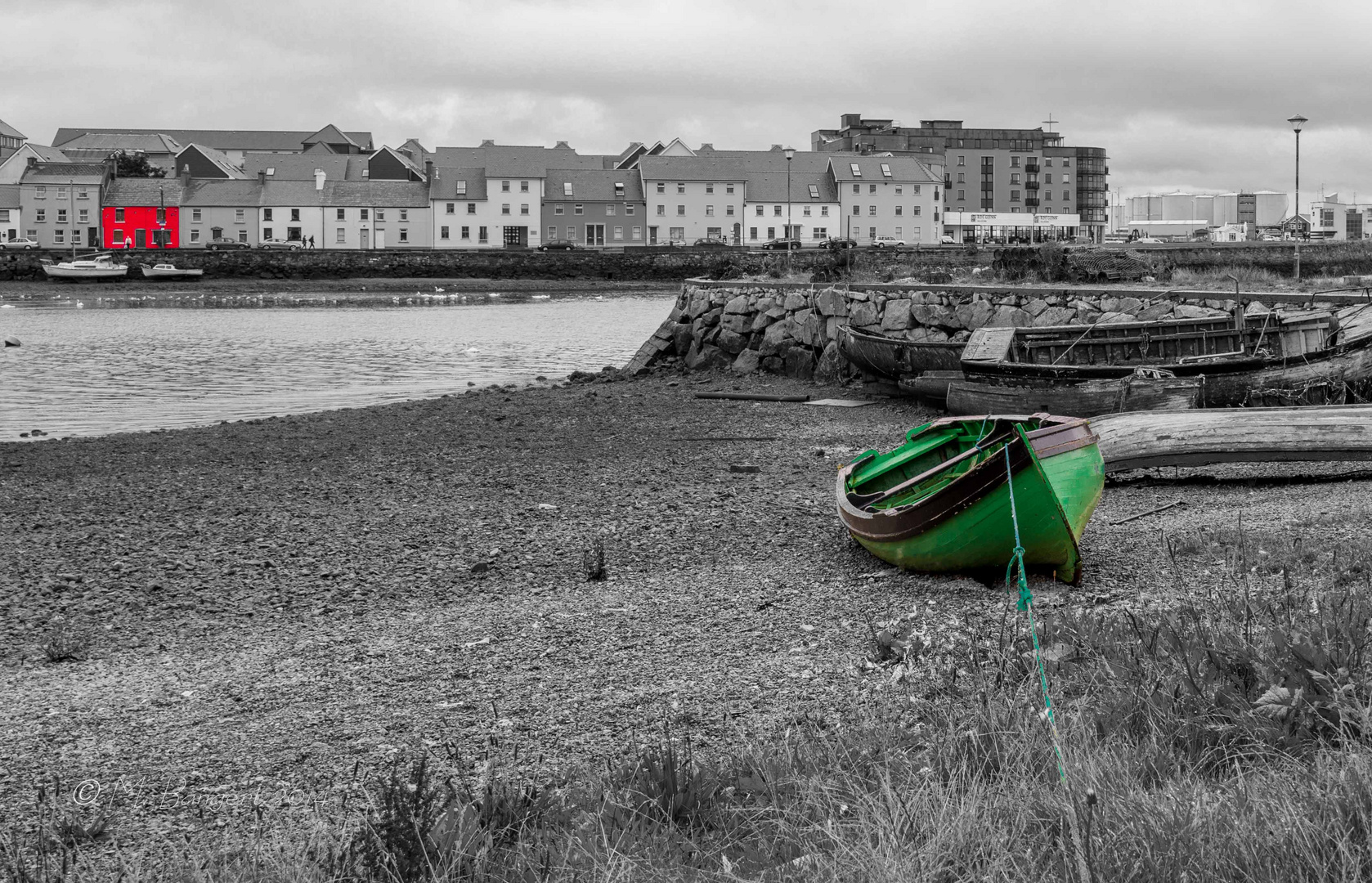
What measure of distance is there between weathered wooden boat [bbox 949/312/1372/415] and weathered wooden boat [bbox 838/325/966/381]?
182 cm

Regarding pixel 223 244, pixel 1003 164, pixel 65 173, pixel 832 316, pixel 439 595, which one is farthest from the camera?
pixel 1003 164

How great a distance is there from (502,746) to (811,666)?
5.76 ft

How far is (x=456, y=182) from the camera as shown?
10750cm

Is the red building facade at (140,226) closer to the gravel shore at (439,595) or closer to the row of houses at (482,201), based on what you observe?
the row of houses at (482,201)

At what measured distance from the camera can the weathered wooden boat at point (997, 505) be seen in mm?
7805

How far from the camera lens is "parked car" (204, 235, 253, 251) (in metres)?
95.9

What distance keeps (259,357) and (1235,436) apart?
95.9 feet

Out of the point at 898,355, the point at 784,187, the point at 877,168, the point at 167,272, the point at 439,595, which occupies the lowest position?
the point at 439,595

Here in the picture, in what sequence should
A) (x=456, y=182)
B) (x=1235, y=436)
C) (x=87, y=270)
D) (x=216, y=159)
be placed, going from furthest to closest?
(x=216, y=159) < (x=456, y=182) < (x=87, y=270) < (x=1235, y=436)

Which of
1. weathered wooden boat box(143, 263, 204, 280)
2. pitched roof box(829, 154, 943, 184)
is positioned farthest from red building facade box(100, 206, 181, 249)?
pitched roof box(829, 154, 943, 184)

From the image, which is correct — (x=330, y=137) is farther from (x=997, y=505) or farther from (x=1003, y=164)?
(x=997, y=505)

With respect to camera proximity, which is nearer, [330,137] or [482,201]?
[482,201]

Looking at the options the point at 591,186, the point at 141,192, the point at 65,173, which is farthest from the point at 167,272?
the point at 591,186

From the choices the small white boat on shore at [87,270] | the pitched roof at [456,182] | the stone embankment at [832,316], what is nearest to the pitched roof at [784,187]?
the pitched roof at [456,182]
